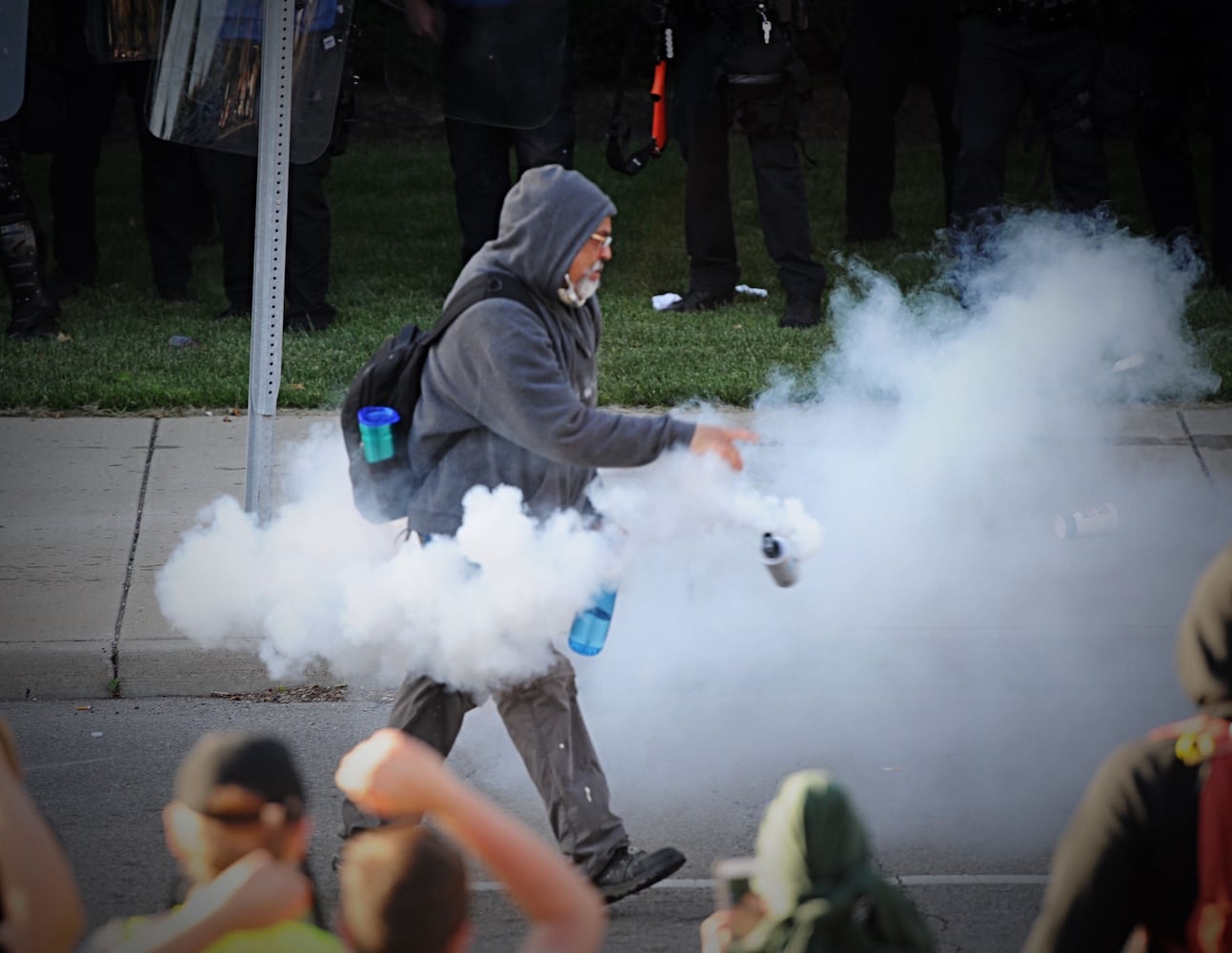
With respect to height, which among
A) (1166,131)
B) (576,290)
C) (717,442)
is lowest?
(717,442)

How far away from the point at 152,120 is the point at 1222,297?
5428 mm

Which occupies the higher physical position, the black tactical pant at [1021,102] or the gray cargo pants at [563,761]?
the black tactical pant at [1021,102]

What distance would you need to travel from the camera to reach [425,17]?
19.6 feet

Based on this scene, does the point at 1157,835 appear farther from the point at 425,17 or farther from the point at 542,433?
the point at 425,17

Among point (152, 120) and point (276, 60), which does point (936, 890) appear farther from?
point (152, 120)

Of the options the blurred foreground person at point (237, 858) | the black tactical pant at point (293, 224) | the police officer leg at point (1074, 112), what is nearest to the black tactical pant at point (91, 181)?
the black tactical pant at point (293, 224)

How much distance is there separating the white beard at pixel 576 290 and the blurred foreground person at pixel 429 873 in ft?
6.07

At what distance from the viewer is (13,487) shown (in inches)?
261

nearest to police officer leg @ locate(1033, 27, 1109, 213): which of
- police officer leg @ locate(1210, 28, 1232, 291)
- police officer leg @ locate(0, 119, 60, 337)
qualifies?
police officer leg @ locate(1210, 28, 1232, 291)

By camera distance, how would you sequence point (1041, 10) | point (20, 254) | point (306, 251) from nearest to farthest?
1. point (1041, 10)
2. point (20, 254)
3. point (306, 251)

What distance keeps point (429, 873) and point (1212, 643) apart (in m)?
1.21

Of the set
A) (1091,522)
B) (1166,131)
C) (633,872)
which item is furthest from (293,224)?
(633,872)

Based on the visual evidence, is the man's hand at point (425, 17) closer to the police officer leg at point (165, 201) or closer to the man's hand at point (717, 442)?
the man's hand at point (717, 442)

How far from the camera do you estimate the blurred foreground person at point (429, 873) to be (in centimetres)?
227
